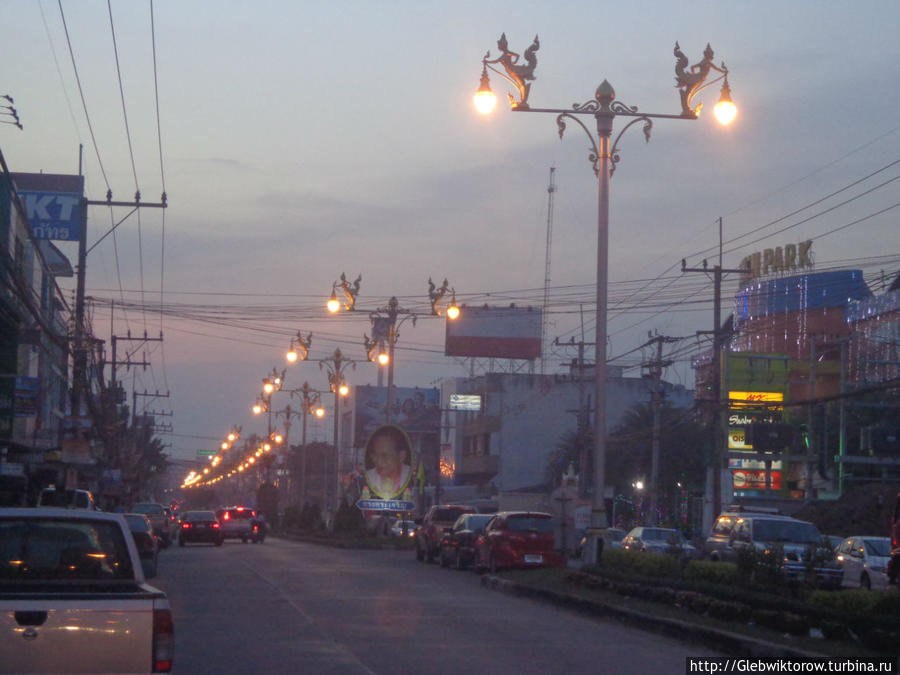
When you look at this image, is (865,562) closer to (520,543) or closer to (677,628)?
(520,543)

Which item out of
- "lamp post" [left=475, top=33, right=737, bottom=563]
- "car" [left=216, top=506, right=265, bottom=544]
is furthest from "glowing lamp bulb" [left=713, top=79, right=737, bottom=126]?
"car" [left=216, top=506, right=265, bottom=544]

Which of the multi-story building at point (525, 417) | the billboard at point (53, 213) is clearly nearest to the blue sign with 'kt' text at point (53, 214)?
the billboard at point (53, 213)

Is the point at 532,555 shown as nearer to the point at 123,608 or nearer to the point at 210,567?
the point at 210,567

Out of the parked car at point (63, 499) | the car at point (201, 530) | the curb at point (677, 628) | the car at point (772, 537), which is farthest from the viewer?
the car at point (201, 530)

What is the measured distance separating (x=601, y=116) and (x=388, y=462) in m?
24.0

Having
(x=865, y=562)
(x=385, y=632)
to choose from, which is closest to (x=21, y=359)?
(x=865, y=562)

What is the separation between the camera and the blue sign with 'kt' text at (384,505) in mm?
39406

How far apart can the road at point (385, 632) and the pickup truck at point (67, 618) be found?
4.13m

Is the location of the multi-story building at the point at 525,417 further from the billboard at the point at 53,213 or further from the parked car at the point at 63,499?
the parked car at the point at 63,499

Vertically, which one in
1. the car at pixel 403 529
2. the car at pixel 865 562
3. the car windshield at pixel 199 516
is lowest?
the car at pixel 403 529

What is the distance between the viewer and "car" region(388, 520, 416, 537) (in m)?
51.8

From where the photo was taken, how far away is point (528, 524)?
1133 inches

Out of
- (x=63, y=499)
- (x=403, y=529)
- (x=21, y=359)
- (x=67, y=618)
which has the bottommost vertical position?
(x=403, y=529)

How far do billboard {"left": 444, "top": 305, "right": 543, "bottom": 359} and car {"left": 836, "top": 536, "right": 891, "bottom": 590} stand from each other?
5056cm
